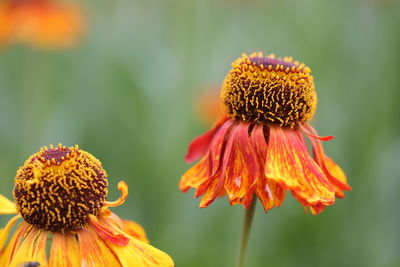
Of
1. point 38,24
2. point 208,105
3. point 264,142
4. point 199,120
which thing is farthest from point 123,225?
point 38,24

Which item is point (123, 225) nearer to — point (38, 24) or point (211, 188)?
point (211, 188)

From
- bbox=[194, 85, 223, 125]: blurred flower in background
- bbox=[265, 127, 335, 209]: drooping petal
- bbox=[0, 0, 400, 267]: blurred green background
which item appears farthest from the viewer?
bbox=[194, 85, 223, 125]: blurred flower in background

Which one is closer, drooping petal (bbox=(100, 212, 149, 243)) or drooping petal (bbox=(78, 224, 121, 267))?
drooping petal (bbox=(78, 224, 121, 267))

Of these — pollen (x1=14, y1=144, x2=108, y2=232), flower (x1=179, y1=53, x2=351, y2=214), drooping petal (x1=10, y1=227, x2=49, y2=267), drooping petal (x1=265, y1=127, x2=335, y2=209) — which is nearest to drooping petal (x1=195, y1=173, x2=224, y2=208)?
flower (x1=179, y1=53, x2=351, y2=214)

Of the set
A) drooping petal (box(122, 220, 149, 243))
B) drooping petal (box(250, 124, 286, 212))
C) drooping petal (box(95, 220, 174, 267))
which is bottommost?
drooping petal (box(95, 220, 174, 267))

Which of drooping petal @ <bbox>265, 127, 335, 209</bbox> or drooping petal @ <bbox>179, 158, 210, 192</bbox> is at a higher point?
drooping petal @ <bbox>265, 127, 335, 209</bbox>

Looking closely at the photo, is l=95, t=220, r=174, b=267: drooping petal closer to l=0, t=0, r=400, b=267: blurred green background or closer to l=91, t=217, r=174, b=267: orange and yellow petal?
l=91, t=217, r=174, b=267: orange and yellow petal
